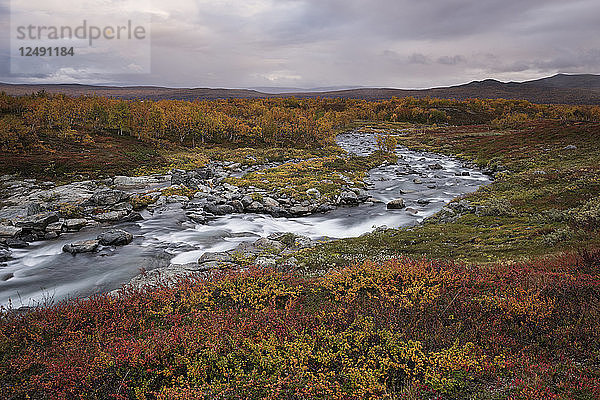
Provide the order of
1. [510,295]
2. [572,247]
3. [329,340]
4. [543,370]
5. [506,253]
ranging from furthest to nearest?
[506,253] → [572,247] → [510,295] → [329,340] → [543,370]

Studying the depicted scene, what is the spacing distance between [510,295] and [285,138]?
70101mm

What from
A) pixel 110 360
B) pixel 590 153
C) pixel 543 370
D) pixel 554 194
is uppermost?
pixel 590 153

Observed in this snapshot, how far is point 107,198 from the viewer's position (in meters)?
28.6

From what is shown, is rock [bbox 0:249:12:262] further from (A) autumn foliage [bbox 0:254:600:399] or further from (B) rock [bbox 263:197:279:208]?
(B) rock [bbox 263:197:279:208]

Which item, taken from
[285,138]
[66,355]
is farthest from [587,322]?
[285,138]

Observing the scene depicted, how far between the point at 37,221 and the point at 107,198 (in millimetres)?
6810

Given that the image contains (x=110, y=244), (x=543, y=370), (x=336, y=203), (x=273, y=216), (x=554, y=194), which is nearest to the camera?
(x=543, y=370)

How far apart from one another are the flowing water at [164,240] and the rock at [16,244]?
1.92ft

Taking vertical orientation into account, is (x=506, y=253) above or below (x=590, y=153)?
below

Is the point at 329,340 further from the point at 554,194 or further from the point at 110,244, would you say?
the point at 554,194

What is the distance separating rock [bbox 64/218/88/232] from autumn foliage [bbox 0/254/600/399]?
14968 mm

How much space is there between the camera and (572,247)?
42.4ft

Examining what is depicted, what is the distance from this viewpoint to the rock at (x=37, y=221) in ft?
71.0

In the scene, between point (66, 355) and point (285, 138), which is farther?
point (285, 138)
